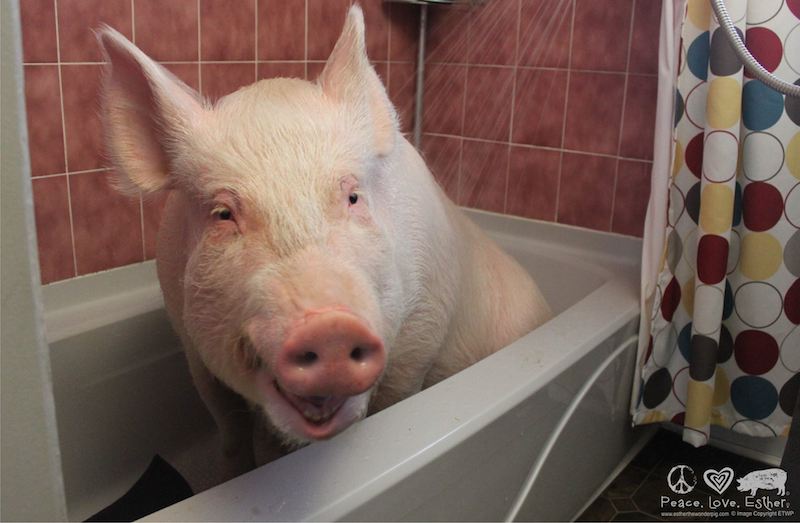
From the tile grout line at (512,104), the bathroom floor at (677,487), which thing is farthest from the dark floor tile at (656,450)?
Result: the tile grout line at (512,104)

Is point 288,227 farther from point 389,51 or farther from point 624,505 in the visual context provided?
point 389,51

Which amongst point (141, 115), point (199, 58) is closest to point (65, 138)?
point (199, 58)

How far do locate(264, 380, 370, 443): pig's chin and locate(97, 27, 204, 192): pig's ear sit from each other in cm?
33

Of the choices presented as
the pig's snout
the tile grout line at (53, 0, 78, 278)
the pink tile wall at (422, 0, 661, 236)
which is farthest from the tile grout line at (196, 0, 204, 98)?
the pig's snout

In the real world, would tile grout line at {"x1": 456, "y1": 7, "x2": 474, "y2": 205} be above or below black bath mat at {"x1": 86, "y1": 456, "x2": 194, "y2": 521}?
above

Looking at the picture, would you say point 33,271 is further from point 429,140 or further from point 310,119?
point 429,140

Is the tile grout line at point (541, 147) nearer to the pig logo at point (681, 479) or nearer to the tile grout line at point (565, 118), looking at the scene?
the tile grout line at point (565, 118)

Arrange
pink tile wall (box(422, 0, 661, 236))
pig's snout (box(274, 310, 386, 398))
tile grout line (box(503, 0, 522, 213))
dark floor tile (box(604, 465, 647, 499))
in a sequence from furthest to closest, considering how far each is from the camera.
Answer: tile grout line (box(503, 0, 522, 213)) → pink tile wall (box(422, 0, 661, 236)) → dark floor tile (box(604, 465, 647, 499)) → pig's snout (box(274, 310, 386, 398))

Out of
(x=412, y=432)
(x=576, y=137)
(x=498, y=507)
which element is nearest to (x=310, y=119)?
(x=412, y=432)

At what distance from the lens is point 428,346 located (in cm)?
117

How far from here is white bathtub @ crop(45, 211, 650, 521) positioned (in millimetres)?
832

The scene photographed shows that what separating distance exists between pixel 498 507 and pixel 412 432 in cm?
29

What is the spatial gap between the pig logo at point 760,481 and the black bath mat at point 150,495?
113cm

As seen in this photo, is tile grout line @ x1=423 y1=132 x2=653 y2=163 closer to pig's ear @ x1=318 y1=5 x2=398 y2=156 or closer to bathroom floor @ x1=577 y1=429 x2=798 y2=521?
bathroom floor @ x1=577 y1=429 x2=798 y2=521
